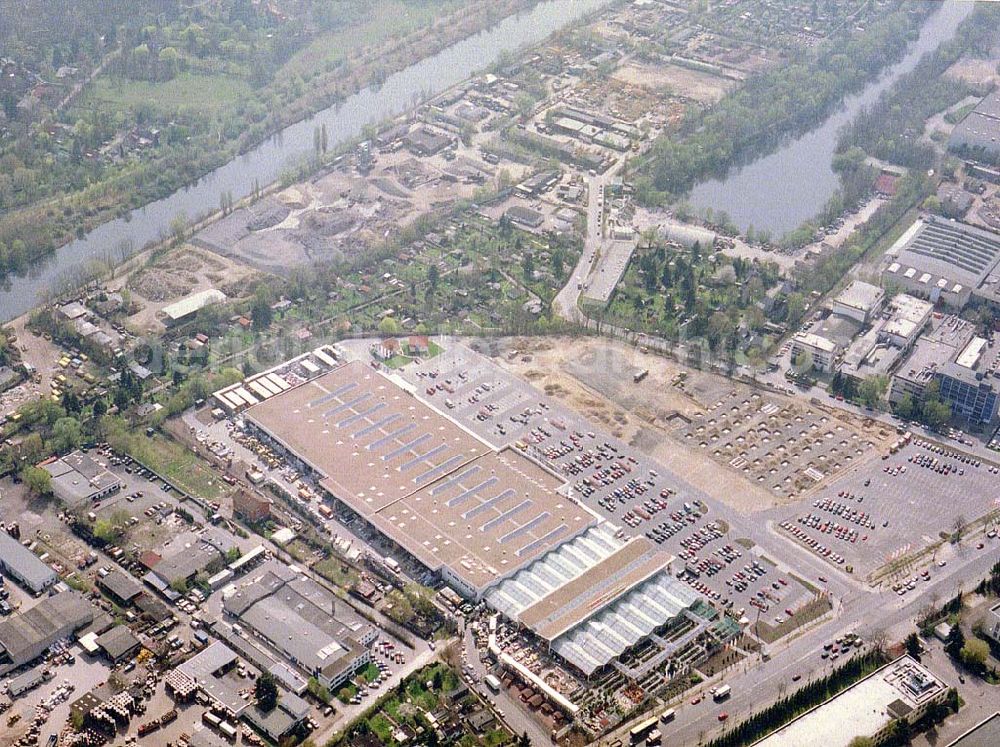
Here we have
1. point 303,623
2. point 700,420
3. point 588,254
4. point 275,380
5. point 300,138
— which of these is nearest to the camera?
point 303,623

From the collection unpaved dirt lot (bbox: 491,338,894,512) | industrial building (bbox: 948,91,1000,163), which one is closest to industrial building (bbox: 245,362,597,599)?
unpaved dirt lot (bbox: 491,338,894,512)

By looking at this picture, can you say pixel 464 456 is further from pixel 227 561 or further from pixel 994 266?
pixel 994 266

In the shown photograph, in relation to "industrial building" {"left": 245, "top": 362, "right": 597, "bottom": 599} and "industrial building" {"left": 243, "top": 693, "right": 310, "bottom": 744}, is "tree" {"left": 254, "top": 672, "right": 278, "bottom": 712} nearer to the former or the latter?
"industrial building" {"left": 243, "top": 693, "right": 310, "bottom": 744}

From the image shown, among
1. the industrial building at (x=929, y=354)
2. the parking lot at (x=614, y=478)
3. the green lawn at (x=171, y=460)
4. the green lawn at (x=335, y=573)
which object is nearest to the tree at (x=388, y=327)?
the parking lot at (x=614, y=478)

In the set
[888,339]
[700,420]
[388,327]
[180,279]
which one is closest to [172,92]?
[180,279]

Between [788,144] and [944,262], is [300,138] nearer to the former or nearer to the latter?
[788,144]

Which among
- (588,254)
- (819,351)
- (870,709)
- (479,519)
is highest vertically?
(819,351)

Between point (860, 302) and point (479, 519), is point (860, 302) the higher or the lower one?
the higher one

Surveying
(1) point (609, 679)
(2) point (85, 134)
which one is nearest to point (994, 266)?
(1) point (609, 679)
